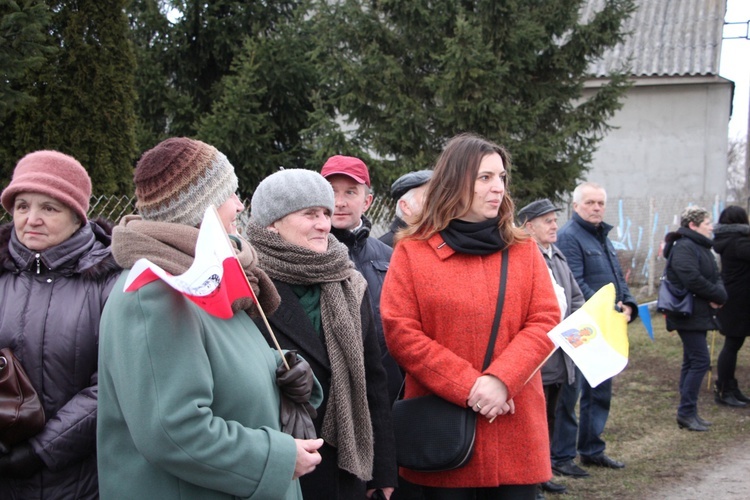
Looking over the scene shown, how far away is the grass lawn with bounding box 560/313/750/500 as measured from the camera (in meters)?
5.66

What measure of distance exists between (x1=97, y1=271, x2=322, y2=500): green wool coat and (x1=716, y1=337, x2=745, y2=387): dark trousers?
696cm

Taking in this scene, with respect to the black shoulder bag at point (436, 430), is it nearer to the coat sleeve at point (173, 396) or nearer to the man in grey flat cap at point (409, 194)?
the coat sleeve at point (173, 396)

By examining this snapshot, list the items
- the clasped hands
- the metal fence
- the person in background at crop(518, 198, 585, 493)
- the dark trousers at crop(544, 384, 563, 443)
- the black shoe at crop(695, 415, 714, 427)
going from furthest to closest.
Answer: the metal fence
the black shoe at crop(695, 415, 714, 427)
the dark trousers at crop(544, 384, 563, 443)
the person in background at crop(518, 198, 585, 493)
the clasped hands

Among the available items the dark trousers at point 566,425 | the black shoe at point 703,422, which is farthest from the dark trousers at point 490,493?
the black shoe at point 703,422

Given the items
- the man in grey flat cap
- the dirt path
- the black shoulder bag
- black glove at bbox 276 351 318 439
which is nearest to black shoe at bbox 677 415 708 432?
the dirt path

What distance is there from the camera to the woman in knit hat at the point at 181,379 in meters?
1.90

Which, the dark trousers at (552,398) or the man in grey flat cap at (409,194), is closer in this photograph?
the man in grey flat cap at (409,194)

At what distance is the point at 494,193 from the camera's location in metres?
3.32

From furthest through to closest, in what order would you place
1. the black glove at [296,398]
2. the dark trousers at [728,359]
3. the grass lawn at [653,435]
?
the dark trousers at [728,359], the grass lawn at [653,435], the black glove at [296,398]

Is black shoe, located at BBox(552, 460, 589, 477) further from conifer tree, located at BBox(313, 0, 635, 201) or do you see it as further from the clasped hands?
conifer tree, located at BBox(313, 0, 635, 201)

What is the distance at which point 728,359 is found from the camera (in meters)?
7.89

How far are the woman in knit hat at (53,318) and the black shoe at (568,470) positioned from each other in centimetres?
398

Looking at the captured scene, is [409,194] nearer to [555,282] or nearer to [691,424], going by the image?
[555,282]

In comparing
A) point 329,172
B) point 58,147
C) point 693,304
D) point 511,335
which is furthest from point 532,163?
point 511,335
